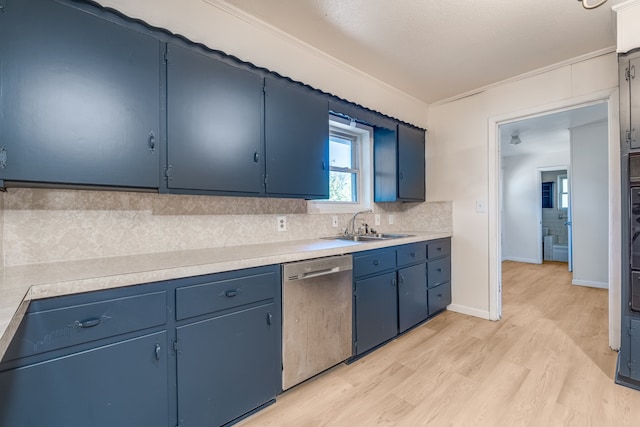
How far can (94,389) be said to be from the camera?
3.75 ft

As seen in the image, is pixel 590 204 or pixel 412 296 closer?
pixel 412 296

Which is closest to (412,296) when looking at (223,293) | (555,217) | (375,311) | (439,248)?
(375,311)

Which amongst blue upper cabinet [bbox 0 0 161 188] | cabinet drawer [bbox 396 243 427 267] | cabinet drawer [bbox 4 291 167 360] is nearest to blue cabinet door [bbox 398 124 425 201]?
cabinet drawer [bbox 396 243 427 267]

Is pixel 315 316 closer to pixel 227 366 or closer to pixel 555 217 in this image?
pixel 227 366

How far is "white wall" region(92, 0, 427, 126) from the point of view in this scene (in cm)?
172

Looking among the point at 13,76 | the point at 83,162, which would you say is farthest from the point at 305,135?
the point at 13,76

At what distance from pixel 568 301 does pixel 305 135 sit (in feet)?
13.1

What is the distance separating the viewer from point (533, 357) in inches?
91.7

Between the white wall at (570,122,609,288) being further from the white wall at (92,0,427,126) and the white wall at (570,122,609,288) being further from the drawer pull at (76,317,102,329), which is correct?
the drawer pull at (76,317,102,329)

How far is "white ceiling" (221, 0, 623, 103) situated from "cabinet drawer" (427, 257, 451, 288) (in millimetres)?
1927

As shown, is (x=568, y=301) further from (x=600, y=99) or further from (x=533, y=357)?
(x=600, y=99)

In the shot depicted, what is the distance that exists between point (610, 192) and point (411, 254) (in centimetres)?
166

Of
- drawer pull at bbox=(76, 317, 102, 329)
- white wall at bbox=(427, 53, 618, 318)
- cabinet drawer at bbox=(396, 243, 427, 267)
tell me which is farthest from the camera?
white wall at bbox=(427, 53, 618, 318)

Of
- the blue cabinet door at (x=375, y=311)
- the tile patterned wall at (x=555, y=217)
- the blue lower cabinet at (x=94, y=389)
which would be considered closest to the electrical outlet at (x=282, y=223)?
the blue cabinet door at (x=375, y=311)
